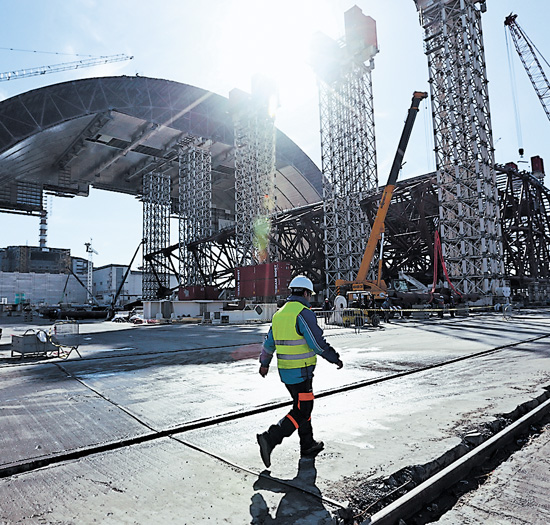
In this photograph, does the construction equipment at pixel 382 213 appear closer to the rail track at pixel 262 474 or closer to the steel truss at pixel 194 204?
the rail track at pixel 262 474

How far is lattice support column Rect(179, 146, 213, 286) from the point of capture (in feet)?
191

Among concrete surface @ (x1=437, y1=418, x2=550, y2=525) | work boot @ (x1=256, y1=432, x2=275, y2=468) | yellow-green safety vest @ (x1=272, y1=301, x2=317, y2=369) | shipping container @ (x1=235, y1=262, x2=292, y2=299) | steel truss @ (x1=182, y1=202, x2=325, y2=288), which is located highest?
steel truss @ (x1=182, y1=202, x2=325, y2=288)

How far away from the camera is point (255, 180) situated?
50125 mm

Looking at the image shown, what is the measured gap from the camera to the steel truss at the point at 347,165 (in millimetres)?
40312

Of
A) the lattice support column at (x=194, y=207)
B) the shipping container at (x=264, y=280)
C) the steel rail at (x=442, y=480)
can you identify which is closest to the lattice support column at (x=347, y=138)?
the shipping container at (x=264, y=280)

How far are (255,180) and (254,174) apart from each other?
2.85ft

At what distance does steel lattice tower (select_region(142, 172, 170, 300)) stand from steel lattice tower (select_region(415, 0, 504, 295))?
44.5 meters

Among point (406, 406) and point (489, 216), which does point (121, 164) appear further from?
point (406, 406)

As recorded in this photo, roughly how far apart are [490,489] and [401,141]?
90.8 ft

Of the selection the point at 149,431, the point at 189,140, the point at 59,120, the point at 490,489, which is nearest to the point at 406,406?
the point at 490,489

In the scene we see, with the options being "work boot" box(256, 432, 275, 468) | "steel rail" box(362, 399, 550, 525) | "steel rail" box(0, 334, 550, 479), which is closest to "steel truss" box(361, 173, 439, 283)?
"steel rail" box(0, 334, 550, 479)

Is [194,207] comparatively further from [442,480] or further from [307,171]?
[442,480]

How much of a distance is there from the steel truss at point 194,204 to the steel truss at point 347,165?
21.6 meters

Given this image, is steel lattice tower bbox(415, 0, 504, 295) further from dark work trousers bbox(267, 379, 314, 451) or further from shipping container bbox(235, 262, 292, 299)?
dark work trousers bbox(267, 379, 314, 451)
